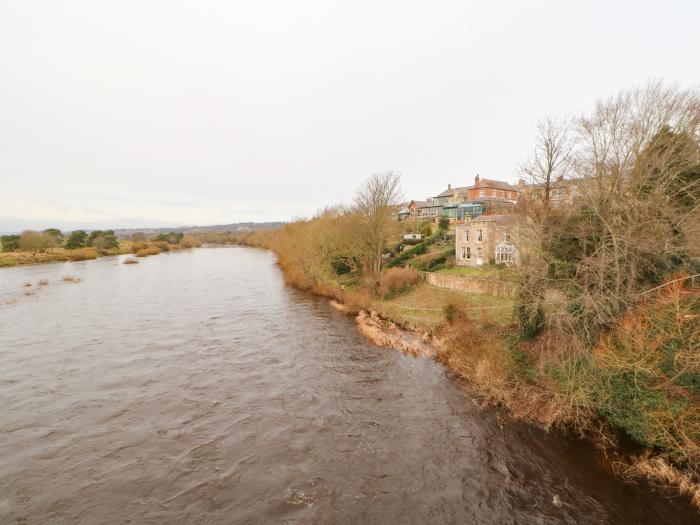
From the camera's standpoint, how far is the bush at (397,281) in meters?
33.6

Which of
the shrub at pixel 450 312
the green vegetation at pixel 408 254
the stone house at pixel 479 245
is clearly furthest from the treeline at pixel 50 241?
the shrub at pixel 450 312

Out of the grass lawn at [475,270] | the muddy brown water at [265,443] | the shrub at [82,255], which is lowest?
the muddy brown water at [265,443]

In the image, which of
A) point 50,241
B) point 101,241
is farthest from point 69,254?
point 101,241

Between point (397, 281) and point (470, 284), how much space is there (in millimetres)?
7002

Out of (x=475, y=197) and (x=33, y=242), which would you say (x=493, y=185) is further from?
(x=33, y=242)

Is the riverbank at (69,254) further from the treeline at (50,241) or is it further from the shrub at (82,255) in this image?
the treeline at (50,241)

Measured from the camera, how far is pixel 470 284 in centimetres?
3002

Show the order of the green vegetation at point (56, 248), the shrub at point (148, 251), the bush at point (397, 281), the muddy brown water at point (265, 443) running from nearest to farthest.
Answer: the muddy brown water at point (265, 443) → the bush at point (397, 281) → the green vegetation at point (56, 248) → the shrub at point (148, 251)

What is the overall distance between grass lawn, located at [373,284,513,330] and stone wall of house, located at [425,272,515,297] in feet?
1.74

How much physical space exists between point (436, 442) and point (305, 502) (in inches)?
215

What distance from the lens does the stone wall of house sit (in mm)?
27156

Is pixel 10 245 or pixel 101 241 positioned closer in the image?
pixel 10 245

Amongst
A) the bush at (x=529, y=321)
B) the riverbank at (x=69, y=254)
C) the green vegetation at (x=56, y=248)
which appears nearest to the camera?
the bush at (x=529, y=321)

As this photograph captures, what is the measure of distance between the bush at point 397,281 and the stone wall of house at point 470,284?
5.40ft
